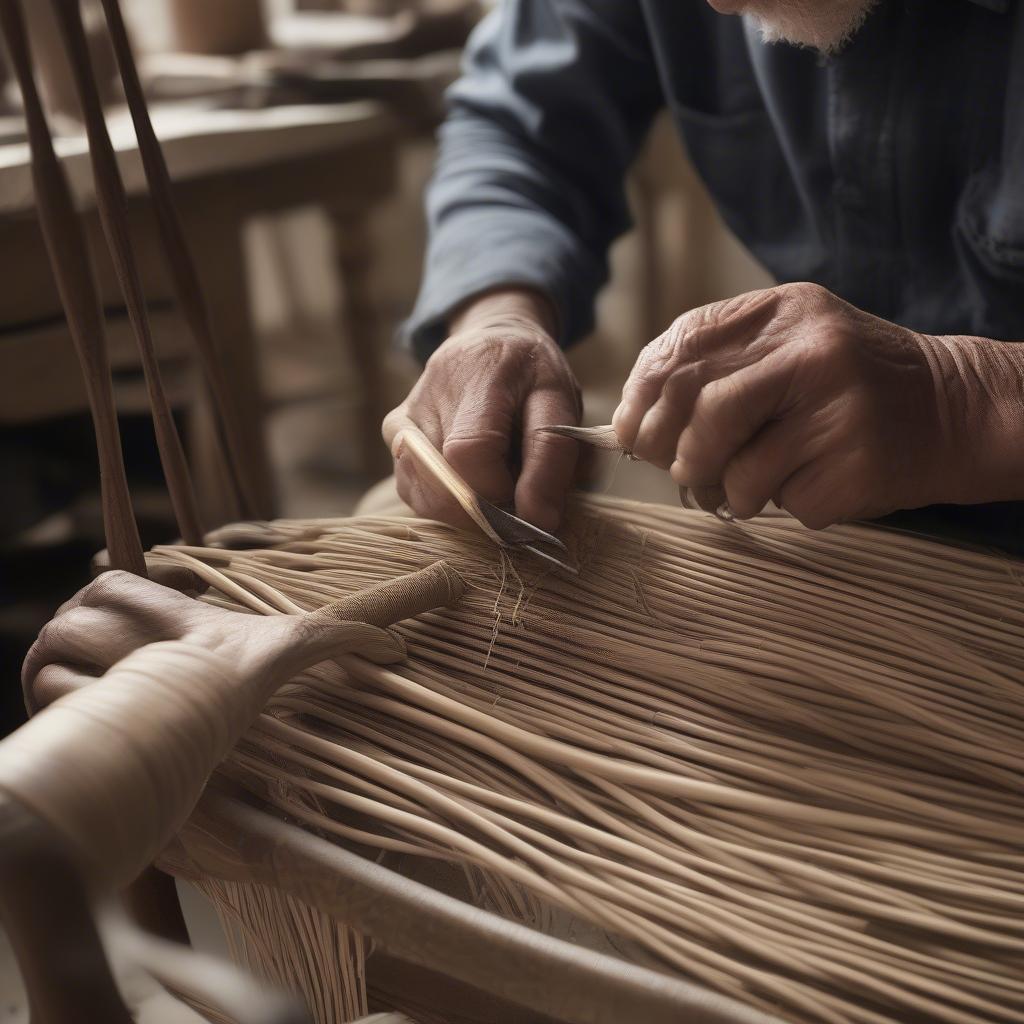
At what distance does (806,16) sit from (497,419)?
0.34 metres

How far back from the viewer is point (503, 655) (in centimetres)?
60

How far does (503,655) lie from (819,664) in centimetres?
17

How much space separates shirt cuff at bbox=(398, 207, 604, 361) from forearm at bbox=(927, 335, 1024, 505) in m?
0.39

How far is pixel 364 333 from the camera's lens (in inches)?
78.5

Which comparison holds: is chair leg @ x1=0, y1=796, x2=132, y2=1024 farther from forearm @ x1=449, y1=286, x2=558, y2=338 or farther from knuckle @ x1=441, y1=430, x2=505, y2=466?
forearm @ x1=449, y1=286, x2=558, y2=338

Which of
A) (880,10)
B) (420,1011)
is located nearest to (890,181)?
(880,10)

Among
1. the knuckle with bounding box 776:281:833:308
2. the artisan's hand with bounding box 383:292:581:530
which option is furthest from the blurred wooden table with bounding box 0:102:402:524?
the knuckle with bounding box 776:281:833:308

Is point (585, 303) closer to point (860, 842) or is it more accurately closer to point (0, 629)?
point (860, 842)

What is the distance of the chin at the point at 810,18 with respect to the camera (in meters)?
0.69

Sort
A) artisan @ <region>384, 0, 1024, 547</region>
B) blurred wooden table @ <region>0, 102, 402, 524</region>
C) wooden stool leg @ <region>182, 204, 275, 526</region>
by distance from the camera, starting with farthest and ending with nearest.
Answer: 1. wooden stool leg @ <region>182, 204, 275, 526</region>
2. blurred wooden table @ <region>0, 102, 402, 524</region>
3. artisan @ <region>384, 0, 1024, 547</region>

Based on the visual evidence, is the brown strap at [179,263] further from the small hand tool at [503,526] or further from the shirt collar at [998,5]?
the shirt collar at [998,5]

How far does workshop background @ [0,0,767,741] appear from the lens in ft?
4.03

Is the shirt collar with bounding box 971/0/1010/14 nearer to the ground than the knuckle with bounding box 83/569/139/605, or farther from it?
farther from it

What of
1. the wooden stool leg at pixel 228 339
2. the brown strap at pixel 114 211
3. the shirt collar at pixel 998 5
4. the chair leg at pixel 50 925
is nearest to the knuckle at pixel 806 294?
the shirt collar at pixel 998 5
